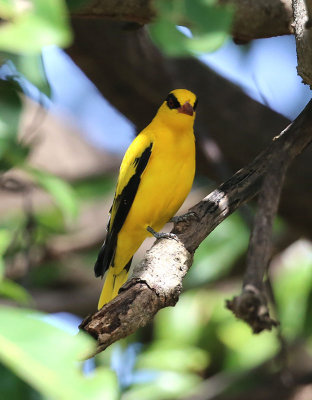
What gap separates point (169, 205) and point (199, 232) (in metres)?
1.35

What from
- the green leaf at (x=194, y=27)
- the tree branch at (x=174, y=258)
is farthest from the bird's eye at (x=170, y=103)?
the green leaf at (x=194, y=27)

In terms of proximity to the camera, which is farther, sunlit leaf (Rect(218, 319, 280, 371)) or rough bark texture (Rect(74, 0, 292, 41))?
sunlit leaf (Rect(218, 319, 280, 371))

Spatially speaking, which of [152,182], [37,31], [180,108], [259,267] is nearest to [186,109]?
[180,108]

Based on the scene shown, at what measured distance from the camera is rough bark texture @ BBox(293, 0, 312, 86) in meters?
2.54

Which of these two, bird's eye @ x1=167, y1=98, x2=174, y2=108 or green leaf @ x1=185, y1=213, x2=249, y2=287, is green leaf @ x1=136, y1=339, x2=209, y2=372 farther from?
bird's eye @ x1=167, y1=98, x2=174, y2=108

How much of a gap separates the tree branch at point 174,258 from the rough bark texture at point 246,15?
0.93 metres

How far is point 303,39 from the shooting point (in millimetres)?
2580

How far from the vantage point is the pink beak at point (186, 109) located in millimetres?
4363

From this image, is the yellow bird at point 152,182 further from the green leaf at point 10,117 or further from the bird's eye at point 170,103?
the green leaf at point 10,117

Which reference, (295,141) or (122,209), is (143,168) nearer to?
(122,209)

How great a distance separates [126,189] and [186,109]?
626mm

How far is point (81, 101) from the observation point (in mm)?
9578

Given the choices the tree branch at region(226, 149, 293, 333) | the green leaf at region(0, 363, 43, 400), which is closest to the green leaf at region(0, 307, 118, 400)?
the green leaf at region(0, 363, 43, 400)

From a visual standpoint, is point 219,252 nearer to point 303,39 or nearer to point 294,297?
point 294,297
